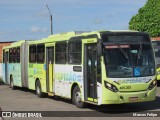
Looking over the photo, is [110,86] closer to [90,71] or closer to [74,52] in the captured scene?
[90,71]

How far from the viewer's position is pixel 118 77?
48.2ft

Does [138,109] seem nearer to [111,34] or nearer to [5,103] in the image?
[111,34]

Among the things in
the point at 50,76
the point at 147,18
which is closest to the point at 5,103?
the point at 50,76

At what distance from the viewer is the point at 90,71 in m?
15.7

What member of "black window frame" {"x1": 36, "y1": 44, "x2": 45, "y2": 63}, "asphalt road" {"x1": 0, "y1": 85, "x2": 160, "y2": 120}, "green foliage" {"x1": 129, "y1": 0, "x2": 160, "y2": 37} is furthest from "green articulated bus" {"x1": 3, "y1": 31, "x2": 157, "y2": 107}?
"green foliage" {"x1": 129, "y1": 0, "x2": 160, "y2": 37}

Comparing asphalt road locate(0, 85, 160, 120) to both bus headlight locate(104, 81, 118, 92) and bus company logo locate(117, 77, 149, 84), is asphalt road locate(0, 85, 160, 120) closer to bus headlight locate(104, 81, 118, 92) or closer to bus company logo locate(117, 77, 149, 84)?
bus headlight locate(104, 81, 118, 92)

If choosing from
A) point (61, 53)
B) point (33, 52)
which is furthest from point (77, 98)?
point (33, 52)

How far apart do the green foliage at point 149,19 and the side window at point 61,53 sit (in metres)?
44.4

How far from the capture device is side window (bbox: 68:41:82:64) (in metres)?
16.5

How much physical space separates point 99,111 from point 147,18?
49.4 metres

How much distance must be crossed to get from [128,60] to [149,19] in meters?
49.2

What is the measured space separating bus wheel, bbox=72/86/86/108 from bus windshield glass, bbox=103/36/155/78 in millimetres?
2139

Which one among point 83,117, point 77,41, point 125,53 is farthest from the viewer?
point 77,41

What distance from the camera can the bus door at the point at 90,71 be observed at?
1534 centimetres
